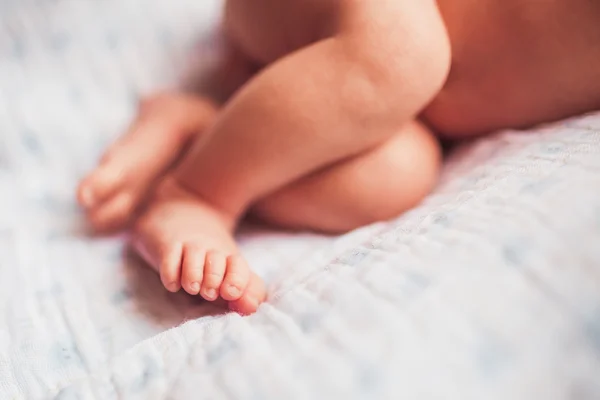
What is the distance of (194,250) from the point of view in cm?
51

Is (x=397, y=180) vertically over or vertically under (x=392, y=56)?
under

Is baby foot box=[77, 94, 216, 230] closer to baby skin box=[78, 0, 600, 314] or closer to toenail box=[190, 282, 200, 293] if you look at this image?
baby skin box=[78, 0, 600, 314]

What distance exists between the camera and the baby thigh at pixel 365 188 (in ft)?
1.86

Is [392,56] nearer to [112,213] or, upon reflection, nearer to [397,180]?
[397,180]

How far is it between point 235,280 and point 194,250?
0.05 m

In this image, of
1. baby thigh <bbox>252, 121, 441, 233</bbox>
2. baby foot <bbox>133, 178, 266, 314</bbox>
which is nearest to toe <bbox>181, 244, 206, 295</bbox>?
baby foot <bbox>133, 178, 266, 314</bbox>

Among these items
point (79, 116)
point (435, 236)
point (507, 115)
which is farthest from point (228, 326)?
point (79, 116)

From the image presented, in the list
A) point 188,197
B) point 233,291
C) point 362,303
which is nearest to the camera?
point 362,303

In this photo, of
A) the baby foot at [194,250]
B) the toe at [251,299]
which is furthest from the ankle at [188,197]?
the toe at [251,299]

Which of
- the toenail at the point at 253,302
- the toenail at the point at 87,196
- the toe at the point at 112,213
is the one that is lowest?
the toenail at the point at 253,302

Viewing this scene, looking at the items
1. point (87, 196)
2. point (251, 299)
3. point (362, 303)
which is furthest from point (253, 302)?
point (87, 196)

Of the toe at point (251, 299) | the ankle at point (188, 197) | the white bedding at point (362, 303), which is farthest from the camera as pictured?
the ankle at point (188, 197)

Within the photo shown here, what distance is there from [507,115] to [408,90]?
122mm

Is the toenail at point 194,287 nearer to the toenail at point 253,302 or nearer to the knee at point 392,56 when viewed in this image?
the toenail at point 253,302
